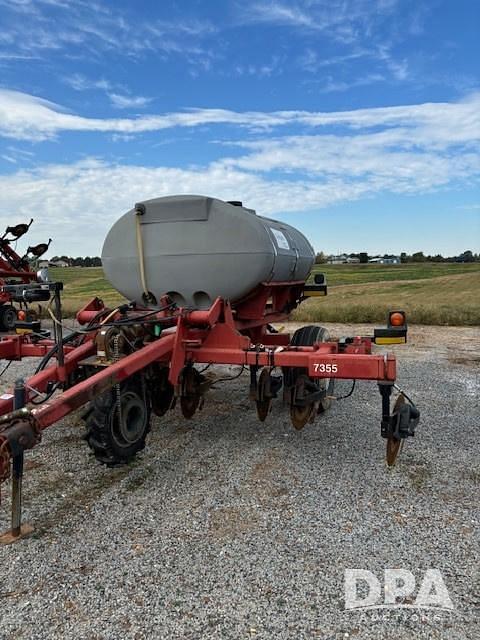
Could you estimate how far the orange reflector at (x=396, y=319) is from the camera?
195 inches

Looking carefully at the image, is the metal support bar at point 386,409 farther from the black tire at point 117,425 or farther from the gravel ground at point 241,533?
the black tire at point 117,425

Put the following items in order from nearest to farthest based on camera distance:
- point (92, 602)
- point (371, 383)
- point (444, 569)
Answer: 1. point (92, 602)
2. point (444, 569)
3. point (371, 383)

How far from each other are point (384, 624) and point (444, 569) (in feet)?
2.10

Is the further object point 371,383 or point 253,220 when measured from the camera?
point 371,383

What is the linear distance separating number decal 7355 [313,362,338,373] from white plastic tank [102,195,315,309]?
3.97ft

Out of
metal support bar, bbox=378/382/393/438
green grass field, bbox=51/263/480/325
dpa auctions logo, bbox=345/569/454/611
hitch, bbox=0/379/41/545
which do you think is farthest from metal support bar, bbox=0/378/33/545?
green grass field, bbox=51/263/480/325

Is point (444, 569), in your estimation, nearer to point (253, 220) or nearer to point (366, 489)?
point (366, 489)

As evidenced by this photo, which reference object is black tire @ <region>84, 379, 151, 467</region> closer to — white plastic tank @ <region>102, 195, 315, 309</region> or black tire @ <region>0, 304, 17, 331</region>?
white plastic tank @ <region>102, 195, 315, 309</region>

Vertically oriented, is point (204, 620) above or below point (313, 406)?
below

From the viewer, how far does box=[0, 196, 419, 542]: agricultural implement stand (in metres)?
3.82

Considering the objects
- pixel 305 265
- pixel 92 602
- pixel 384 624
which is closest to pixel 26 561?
pixel 92 602

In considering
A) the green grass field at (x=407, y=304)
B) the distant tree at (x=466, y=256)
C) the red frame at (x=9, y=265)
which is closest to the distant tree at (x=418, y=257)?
the distant tree at (x=466, y=256)

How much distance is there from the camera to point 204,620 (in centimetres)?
271

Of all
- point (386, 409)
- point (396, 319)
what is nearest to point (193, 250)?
point (396, 319)
